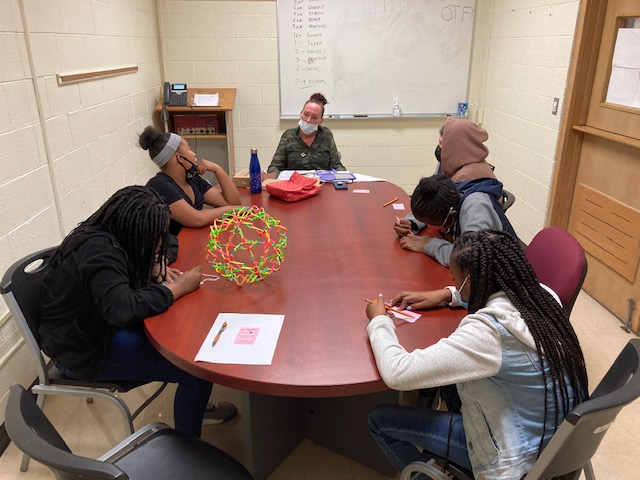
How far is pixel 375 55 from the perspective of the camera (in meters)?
4.66

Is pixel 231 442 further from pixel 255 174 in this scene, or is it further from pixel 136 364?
pixel 255 174

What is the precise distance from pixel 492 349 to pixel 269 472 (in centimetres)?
115

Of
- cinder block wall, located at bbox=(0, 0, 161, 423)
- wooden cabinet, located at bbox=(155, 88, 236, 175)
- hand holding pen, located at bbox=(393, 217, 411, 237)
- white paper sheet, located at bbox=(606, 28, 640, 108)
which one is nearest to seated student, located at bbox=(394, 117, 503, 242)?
hand holding pen, located at bbox=(393, 217, 411, 237)

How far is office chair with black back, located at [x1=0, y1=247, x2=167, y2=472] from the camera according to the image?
1.61 m

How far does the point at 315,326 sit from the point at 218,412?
0.94 meters

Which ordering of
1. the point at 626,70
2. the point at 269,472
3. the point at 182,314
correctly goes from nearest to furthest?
the point at 182,314, the point at 269,472, the point at 626,70

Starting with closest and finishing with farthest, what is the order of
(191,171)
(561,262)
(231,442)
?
(561,262), (231,442), (191,171)

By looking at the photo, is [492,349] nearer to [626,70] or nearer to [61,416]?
[61,416]

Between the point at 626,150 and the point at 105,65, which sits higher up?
Result: the point at 105,65

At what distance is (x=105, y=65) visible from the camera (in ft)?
10.9

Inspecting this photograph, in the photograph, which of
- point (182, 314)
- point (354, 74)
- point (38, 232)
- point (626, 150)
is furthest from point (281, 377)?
point (354, 74)

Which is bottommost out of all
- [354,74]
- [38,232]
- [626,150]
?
[38,232]

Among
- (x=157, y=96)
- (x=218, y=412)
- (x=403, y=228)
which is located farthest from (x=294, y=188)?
(x=157, y=96)

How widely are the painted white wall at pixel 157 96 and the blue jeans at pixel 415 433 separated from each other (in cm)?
164
